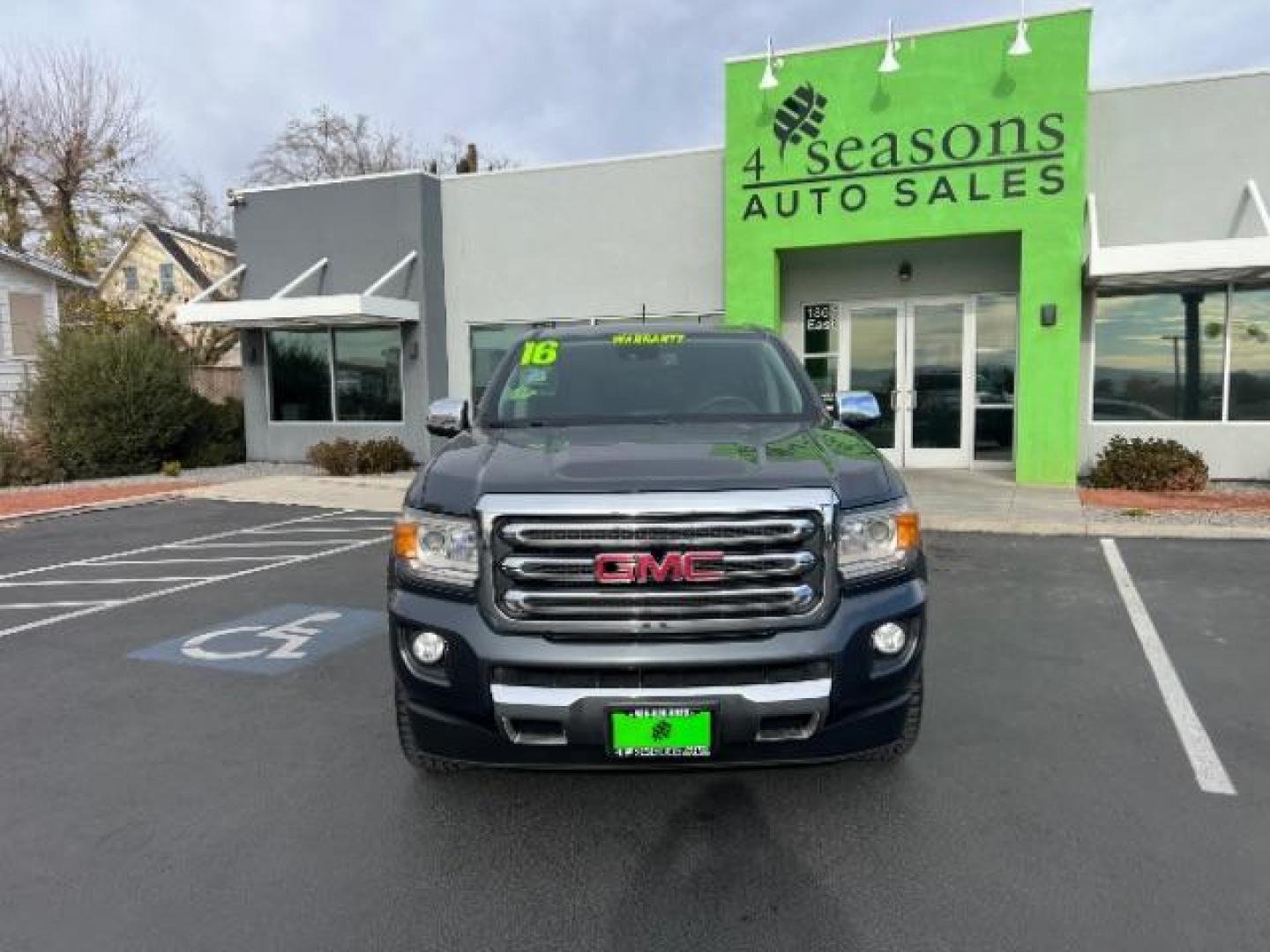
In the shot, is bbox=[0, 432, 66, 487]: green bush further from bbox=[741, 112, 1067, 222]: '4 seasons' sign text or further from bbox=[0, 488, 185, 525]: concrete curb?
bbox=[741, 112, 1067, 222]: '4 seasons' sign text

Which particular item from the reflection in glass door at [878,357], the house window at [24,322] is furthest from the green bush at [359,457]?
the house window at [24,322]

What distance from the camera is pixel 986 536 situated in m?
9.07

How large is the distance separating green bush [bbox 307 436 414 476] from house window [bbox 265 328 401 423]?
1012mm

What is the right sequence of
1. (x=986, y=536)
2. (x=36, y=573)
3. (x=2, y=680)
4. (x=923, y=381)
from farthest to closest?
(x=923, y=381) → (x=986, y=536) → (x=36, y=573) → (x=2, y=680)

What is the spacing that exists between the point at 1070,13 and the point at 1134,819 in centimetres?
1127

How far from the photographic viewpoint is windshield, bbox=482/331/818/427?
420 centimetres

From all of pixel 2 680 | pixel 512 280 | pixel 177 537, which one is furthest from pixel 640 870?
pixel 512 280

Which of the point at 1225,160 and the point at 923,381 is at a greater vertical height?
the point at 1225,160

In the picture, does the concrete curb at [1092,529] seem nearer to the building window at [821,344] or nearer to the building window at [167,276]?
the building window at [821,344]

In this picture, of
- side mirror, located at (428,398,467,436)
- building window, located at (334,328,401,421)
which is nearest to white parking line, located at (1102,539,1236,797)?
side mirror, located at (428,398,467,436)

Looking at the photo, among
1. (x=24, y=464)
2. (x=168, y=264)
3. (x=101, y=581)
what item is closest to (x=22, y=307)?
(x=24, y=464)

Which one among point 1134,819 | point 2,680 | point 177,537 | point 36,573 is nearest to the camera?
point 1134,819

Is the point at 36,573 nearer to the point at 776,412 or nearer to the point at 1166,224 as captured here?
the point at 776,412

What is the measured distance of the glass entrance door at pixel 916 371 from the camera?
13711 mm
